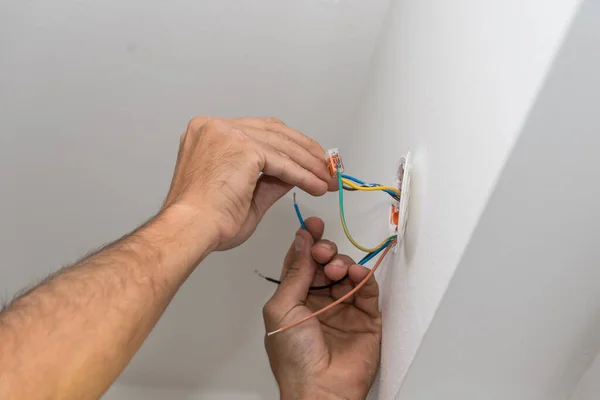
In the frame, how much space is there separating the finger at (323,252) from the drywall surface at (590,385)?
1.07ft

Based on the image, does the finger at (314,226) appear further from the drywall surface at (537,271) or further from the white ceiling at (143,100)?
the white ceiling at (143,100)

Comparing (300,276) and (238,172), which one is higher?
(238,172)

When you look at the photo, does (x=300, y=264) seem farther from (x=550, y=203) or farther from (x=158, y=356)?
(x=158, y=356)

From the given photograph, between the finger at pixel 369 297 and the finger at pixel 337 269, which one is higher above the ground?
the finger at pixel 337 269

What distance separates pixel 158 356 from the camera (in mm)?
1359

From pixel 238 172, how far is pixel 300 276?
0.66 feet

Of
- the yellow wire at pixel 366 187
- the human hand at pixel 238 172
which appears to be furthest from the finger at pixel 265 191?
the yellow wire at pixel 366 187

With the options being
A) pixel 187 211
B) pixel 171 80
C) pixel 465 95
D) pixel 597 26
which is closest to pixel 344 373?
pixel 187 211

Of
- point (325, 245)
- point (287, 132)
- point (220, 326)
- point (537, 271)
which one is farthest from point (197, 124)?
point (220, 326)

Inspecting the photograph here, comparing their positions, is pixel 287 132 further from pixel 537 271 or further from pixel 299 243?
pixel 537 271

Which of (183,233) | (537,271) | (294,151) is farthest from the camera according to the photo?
(294,151)

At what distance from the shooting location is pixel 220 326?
4.38ft

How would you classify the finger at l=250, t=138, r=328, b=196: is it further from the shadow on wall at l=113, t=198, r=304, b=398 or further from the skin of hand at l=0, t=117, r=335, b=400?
the shadow on wall at l=113, t=198, r=304, b=398

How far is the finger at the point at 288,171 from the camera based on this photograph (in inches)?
24.6
